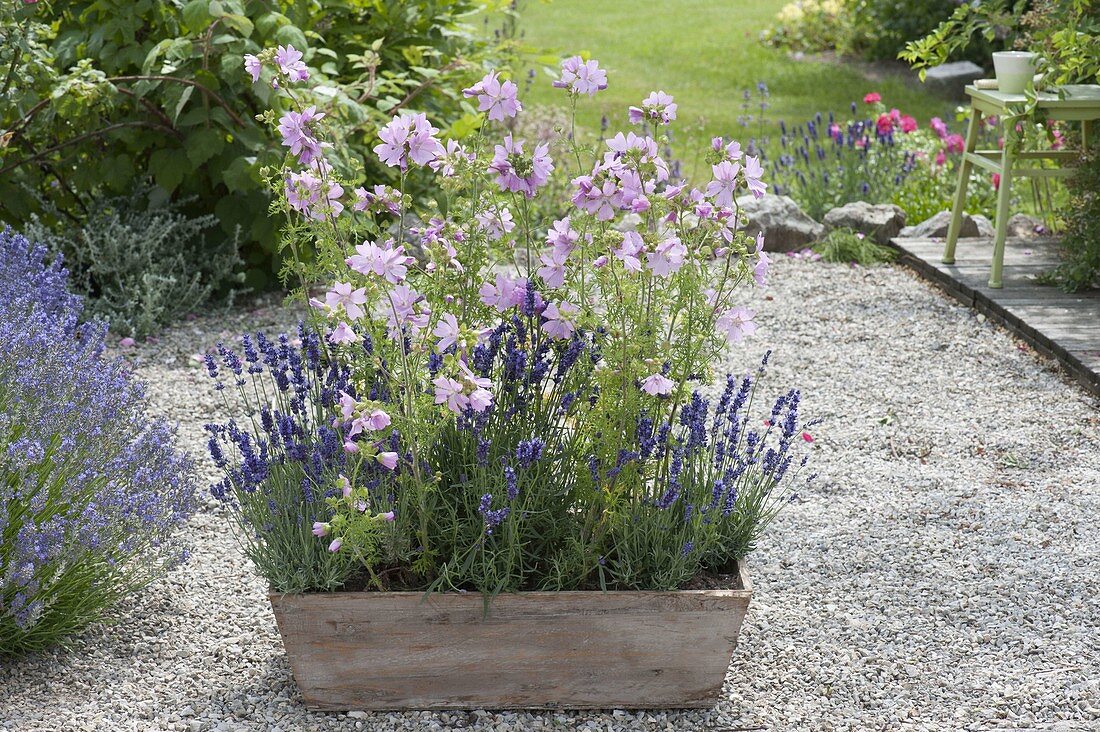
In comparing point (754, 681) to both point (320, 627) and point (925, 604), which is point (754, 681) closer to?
point (925, 604)

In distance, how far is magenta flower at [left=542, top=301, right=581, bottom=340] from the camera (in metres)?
2.36

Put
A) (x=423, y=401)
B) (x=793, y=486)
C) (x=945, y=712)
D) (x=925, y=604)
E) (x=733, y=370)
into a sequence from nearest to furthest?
(x=423, y=401), (x=945, y=712), (x=925, y=604), (x=793, y=486), (x=733, y=370)

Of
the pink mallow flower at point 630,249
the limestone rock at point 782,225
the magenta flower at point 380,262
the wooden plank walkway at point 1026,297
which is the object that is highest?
the magenta flower at point 380,262

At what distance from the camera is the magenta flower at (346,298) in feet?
6.74

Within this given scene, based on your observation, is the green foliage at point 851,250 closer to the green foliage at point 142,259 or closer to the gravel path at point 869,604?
the gravel path at point 869,604

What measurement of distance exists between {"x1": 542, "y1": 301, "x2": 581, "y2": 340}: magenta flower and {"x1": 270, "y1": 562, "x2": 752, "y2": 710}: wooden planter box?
1.73ft

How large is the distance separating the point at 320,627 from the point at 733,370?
2583 mm

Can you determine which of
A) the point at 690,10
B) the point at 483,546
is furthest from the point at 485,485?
the point at 690,10

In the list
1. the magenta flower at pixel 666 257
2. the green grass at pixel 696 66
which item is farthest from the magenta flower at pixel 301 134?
the green grass at pixel 696 66

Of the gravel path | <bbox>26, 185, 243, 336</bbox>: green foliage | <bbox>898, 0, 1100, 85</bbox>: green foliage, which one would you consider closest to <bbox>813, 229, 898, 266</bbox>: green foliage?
<bbox>898, 0, 1100, 85</bbox>: green foliage

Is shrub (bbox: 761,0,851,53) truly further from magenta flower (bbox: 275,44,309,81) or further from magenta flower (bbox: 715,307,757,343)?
magenta flower (bbox: 275,44,309,81)

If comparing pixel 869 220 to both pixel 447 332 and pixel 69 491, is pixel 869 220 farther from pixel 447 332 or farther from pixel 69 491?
pixel 69 491

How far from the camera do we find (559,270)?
239 cm

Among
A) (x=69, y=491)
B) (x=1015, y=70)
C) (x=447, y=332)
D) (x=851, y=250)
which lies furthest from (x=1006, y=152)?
(x=69, y=491)
